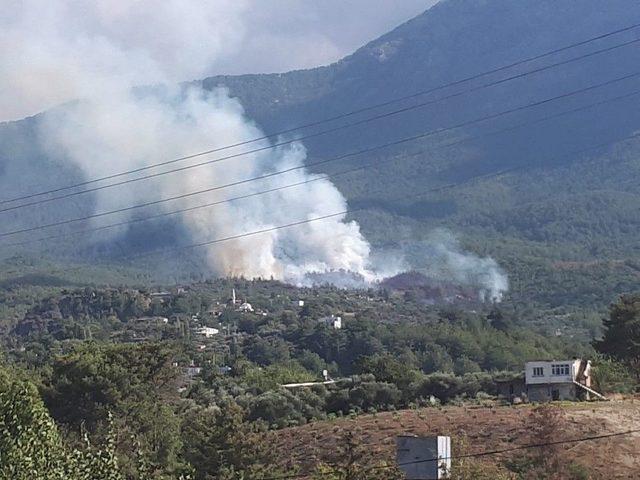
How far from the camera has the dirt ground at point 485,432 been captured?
61594 mm

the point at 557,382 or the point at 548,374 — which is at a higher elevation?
the point at 548,374

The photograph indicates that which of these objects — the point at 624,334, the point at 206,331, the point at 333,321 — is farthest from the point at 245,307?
the point at 624,334

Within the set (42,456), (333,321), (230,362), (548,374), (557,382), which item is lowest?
(42,456)

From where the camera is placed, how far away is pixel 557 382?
7894 centimetres

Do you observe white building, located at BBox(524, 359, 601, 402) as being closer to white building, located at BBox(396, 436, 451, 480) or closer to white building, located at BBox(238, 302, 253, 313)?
white building, located at BBox(396, 436, 451, 480)

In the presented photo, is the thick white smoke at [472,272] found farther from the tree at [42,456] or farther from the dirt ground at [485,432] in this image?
the tree at [42,456]

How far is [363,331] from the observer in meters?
133

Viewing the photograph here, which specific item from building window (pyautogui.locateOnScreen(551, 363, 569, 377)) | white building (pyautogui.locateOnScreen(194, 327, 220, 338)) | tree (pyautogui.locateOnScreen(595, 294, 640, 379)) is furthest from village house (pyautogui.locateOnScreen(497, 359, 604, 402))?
white building (pyautogui.locateOnScreen(194, 327, 220, 338))

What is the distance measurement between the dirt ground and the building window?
18.7 feet

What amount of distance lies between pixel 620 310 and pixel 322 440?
30257 mm

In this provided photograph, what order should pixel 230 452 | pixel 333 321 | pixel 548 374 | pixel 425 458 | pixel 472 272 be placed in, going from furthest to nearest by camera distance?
1. pixel 472 272
2. pixel 333 321
3. pixel 548 374
4. pixel 230 452
5. pixel 425 458

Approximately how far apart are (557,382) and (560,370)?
0.68 metres

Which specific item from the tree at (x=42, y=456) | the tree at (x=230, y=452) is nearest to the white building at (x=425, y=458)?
the tree at (x=230, y=452)

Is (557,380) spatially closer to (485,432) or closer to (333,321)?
(485,432)
